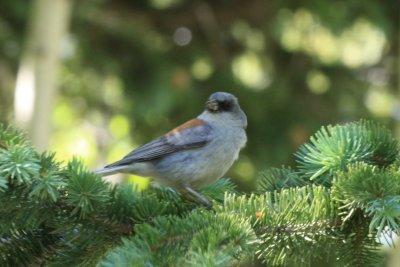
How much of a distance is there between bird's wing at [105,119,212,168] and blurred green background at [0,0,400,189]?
2.28m

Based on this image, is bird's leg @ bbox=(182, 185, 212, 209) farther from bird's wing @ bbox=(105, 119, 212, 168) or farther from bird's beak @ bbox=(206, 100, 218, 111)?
bird's beak @ bbox=(206, 100, 218, 111)

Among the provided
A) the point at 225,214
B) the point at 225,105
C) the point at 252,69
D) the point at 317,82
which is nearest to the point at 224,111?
the point at 225,105

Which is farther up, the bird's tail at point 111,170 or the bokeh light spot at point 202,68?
the bokeh light spot at point 202,68

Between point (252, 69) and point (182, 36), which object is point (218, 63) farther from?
point (252, 69)

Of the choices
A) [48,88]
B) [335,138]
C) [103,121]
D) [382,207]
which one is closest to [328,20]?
[48,88]

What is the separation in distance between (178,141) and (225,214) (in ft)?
5.74

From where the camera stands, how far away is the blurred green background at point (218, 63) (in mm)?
6590

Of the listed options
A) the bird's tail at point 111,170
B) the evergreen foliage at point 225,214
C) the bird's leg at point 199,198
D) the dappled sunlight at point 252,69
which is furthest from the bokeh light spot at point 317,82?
the evergreen foliage at point 225,214

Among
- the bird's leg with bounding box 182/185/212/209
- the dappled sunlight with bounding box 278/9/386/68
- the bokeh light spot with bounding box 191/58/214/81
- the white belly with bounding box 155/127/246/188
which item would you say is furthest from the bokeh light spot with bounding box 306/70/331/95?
the bird's leg with bounding box 182/185/212/209

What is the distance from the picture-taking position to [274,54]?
7.79 m

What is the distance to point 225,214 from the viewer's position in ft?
7.03

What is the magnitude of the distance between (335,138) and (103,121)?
238 inches

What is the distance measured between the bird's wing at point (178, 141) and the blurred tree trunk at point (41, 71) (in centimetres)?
215

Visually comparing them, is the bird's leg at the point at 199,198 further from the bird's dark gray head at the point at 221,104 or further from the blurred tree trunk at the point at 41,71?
the blurred tree trunk at the point at 41,71
